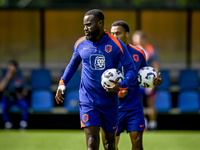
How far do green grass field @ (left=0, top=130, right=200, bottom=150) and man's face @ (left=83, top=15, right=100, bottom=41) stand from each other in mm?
3943

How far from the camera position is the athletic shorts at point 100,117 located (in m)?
4.79

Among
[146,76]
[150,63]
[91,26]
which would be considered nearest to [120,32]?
[146,76]

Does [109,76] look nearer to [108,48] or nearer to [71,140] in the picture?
[108,48]

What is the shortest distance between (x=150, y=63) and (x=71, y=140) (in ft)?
9.24

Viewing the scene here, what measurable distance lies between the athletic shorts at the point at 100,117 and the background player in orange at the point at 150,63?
14.9 ft

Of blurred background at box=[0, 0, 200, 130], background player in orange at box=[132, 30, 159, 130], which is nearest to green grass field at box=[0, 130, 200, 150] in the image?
background player in orange at box=[132, 30, 159, 130]

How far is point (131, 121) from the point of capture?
540cm

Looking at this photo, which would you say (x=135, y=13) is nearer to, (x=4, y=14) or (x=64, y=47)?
(x=64, y=47)

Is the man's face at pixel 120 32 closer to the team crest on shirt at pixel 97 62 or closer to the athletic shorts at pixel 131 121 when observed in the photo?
the team crest on shirt at pixel 97 62

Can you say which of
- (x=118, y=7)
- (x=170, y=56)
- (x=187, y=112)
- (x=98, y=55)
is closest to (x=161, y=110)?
(x=187, y=112)

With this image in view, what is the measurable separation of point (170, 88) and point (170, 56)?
1606mm

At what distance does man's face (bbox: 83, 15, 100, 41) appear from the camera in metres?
4.77

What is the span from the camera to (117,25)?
18.5 ft

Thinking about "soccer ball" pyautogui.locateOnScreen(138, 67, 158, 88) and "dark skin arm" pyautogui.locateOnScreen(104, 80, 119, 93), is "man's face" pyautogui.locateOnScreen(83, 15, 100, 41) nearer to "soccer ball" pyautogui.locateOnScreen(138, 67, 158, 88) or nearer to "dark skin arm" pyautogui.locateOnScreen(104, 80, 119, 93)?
"dark skin arm" pyautogui.locateOnScreen(104, 80, 119, 93)
